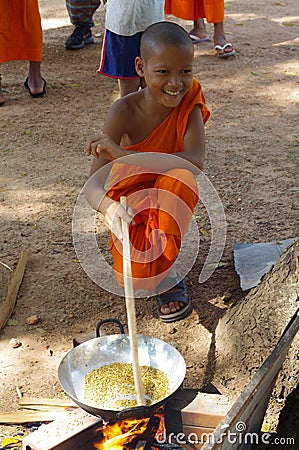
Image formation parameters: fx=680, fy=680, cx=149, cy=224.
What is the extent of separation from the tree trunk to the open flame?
392 mm

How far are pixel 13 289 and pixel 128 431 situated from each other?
3.58 ft

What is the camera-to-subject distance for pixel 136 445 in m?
2.03

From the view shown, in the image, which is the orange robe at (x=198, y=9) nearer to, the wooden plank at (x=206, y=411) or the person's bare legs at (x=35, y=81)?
the person's bare legs at (x=35, y=81)

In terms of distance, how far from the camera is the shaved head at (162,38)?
8.00ft

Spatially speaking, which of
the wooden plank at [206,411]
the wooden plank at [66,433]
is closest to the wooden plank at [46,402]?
the wooden plank at [66,433]

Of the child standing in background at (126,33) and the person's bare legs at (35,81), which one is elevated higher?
the child standing in background at (126,33)

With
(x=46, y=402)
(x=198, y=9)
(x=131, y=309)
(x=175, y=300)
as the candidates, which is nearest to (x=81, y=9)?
(x=198, y=9)

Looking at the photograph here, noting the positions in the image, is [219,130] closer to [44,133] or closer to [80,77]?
[44,133]

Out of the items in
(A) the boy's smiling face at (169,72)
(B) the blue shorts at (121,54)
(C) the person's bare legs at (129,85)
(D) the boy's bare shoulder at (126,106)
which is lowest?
(C) the person's bare legs at (129,85)

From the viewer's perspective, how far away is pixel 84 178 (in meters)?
4.10

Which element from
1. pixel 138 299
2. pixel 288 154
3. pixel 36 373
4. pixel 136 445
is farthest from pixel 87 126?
pixel 136 445

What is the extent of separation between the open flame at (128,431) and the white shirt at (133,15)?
260 centimetres

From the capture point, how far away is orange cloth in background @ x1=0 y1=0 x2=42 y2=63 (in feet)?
16.4

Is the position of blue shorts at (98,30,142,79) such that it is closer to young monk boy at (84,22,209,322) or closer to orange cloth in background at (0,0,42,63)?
orange cloth in background at (0,0,42,63)
